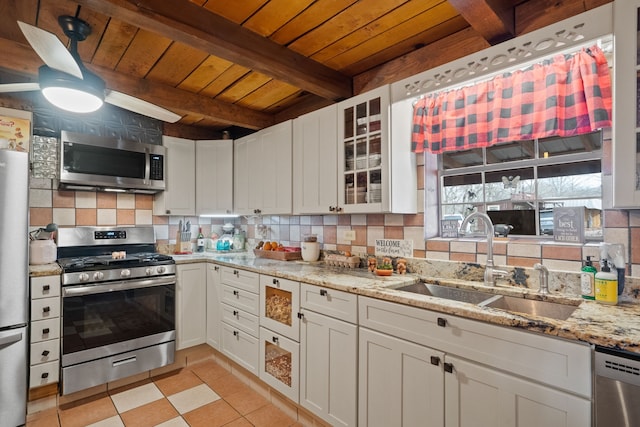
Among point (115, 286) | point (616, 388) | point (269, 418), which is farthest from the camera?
point (115, 286)

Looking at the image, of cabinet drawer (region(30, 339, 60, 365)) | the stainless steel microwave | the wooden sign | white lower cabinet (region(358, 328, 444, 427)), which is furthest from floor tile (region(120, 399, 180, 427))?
the wooden sign

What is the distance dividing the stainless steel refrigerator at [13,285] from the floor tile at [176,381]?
0.84m

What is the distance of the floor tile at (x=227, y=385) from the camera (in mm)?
2558

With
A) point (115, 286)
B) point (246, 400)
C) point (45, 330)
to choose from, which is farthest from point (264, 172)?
point (45, 330)

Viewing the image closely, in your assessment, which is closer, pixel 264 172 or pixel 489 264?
pixel 489 264

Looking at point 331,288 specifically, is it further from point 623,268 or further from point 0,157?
point 0,157

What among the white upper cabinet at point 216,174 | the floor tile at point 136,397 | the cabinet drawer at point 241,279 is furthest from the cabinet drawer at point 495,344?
the white upper cabinet at point 216,174

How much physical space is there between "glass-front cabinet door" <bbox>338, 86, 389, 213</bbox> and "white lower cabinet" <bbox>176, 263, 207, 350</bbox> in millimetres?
1566

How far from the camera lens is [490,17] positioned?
5.37 feet

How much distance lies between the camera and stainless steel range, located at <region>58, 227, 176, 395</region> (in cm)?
238

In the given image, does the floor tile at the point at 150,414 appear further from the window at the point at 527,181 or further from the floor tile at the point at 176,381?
the window at the point at 527,181

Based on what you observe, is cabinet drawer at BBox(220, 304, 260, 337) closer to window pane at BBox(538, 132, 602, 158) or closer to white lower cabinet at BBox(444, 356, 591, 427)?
white lower cabinet at BBox(444, 356, 591, 427)

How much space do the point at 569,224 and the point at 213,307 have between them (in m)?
2.75

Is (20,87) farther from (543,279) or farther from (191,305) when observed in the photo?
(543,279)
